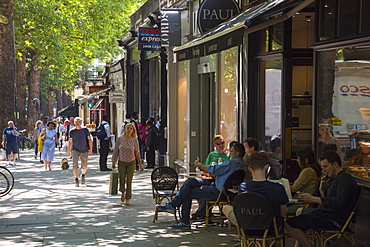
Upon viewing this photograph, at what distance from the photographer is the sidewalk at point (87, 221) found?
9.45 metres

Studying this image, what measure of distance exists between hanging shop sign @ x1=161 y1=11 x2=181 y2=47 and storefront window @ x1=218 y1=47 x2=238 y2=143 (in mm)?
3604

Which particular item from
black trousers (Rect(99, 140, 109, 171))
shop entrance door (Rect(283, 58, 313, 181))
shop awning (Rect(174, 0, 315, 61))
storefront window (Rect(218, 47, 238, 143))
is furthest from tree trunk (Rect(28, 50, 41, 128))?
shop entrance door (Rect(283, 58, 313, 181))

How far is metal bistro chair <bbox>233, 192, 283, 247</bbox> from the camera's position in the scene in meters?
7.04

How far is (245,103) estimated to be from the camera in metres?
13.0

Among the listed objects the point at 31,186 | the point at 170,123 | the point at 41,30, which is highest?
the point at 41,30

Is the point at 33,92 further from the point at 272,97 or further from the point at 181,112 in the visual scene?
the point at 272,97

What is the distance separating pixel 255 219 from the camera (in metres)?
7.11

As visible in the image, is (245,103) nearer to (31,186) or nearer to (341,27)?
(341,27)

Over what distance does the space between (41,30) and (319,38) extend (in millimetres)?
24349

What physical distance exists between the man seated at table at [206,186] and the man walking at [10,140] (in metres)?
13.5

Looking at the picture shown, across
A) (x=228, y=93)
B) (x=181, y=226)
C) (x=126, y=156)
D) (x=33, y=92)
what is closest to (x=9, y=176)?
(x=126, y=156)

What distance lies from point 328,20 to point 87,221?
515 centimetres

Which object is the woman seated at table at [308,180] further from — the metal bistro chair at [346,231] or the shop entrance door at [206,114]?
the shop entrance door at [206,114]

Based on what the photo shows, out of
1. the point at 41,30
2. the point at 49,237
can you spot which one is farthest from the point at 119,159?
the point at 41,30
